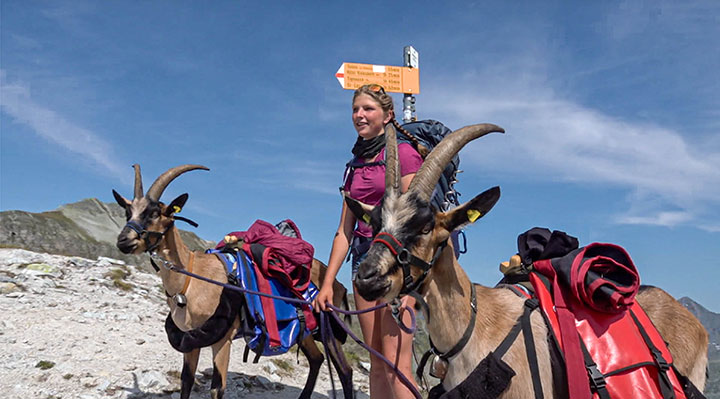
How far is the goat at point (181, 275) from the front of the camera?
5695 mm

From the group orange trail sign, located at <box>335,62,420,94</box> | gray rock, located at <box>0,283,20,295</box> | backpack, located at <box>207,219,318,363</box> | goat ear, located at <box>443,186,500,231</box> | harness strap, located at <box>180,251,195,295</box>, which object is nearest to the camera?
goat ear, located at <box>443,186,500,231</box>

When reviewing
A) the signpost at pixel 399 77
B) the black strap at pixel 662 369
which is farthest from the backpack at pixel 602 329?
the signpost at pixel 399 77

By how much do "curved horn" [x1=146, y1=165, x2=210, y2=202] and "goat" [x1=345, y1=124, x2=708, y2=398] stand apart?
4243 millimetres

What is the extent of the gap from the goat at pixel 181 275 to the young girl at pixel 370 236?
6.62 ft

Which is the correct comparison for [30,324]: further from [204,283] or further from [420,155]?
[420,155]

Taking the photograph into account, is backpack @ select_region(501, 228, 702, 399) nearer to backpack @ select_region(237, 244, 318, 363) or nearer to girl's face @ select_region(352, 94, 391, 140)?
girl's face @ select_region(352, 94, 391, 140)

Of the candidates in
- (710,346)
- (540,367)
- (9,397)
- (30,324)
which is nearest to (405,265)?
(540,367)

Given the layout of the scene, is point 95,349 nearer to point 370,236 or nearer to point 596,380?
point 370,236

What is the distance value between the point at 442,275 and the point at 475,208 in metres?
0.40

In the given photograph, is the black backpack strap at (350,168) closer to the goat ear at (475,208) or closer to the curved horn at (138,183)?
the goat ear at (475,208)

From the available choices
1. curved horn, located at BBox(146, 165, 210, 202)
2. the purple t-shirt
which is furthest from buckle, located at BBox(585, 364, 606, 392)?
curved horn, located at BBox(146, 165, 210, 202)

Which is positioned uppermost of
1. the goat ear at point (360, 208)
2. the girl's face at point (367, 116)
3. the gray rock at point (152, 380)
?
the girl's face at point (367, 116)

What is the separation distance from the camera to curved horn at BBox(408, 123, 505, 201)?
2.53 metres

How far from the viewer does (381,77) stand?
7.21 m
